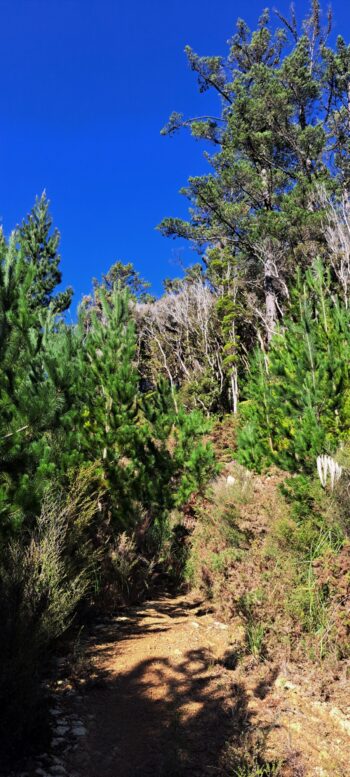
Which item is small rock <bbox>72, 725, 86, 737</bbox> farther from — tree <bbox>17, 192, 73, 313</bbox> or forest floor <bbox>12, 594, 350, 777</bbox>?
tree <bbox>17, 192, 73, 313</bbox>

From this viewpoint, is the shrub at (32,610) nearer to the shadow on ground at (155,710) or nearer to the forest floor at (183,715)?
the forest floor at (183,715)

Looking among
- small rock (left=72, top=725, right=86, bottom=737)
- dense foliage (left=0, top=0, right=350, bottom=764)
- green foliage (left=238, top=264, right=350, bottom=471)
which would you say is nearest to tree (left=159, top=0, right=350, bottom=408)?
dense foliage (left=0, top=0, right=350, bottom=764)

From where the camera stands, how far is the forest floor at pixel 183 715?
9.46ft

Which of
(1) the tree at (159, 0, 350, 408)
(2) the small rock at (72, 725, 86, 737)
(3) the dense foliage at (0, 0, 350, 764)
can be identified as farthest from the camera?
(1) the tree at (159, 0, 350, 408)

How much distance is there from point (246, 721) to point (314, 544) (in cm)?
169

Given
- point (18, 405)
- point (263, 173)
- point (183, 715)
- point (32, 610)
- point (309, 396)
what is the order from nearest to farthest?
point (183, 715), point (32, 610), point (18, 405), point (309, 396), point (263, 173)

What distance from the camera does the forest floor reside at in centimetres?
288

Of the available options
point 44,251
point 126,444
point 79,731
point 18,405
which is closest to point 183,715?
point 79,731

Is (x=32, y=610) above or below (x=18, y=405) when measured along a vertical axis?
below

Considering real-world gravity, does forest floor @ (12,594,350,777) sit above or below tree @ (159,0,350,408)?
below

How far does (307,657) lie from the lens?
406 centimetres

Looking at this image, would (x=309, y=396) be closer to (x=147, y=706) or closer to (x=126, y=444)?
(x=126, y=444)

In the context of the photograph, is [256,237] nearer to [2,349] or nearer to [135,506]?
[135,506]

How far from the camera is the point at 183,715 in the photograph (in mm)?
3451
